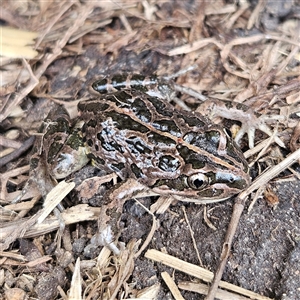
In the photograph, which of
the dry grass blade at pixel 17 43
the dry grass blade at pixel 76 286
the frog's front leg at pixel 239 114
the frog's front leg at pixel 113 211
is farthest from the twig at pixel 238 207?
the dry grass blade at pixel 17 43

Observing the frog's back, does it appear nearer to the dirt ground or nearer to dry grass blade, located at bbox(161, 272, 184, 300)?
the dirt ground

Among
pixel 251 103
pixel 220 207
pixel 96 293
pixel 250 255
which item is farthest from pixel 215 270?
pixel 251 103

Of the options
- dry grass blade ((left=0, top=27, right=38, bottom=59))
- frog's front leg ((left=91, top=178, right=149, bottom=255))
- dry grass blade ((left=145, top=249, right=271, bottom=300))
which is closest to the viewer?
dry grass blade ((left=145, top=249, right=271, bottom=300))

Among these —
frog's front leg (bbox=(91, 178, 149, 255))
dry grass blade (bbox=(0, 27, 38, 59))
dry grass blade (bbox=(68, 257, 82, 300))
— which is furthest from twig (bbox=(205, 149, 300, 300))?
dry grass blade (bbox=(0, 27, 38, 59))

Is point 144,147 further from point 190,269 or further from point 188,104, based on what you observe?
point 190,269

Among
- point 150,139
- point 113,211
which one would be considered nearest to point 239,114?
point 150,139
